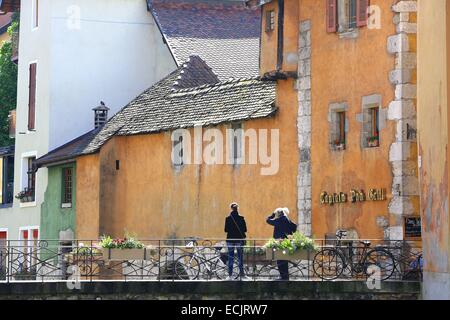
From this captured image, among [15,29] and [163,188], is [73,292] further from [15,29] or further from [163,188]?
[15,29]

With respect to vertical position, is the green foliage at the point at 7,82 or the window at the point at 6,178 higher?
the green foliage at the point at 7,82

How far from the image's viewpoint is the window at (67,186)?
57.2m

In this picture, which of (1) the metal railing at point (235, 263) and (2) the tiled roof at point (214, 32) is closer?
(1) the metal railing at point (235, 263)

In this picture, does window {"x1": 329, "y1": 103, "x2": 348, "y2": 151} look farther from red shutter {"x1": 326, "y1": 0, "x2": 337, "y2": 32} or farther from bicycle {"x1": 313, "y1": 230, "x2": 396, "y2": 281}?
bicycle {"x1": 313, "y1": 230, "x2": 396, "y2": 281}

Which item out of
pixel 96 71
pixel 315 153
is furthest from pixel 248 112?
pixel 96 71

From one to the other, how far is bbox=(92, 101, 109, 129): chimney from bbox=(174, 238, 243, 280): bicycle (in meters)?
20.8

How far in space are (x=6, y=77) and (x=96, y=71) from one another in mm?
10124

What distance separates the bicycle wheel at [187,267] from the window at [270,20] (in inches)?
386

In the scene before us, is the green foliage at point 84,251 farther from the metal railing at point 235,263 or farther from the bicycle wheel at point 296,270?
the bicycle wheel at point 296,270

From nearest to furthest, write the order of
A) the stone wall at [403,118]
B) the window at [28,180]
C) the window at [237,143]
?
1. the stone wall at [403,118]
2. the window at [237,143]
3. the window at [28,180]

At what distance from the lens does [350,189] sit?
137 feet

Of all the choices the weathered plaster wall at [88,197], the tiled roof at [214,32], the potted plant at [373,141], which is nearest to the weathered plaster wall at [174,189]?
the weathered plaster wall at [88,197]
